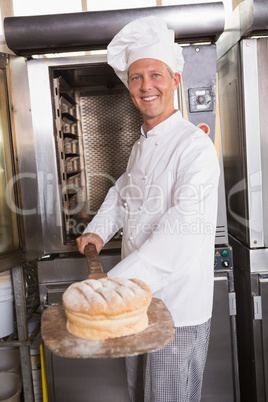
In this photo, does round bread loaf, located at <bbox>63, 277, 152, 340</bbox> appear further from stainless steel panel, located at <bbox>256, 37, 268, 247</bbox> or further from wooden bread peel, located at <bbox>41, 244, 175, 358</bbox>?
stainless steel panel, located at <bbox>256, 37, 268, 247</bbox>

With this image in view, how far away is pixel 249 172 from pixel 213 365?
0.97 m

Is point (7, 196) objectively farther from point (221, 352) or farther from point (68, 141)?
point (221, 352)

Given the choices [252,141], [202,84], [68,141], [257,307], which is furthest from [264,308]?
[68,141]

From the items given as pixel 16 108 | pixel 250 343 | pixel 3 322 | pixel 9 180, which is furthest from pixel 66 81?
pixel 250 343

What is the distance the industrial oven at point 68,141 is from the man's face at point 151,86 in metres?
0.37

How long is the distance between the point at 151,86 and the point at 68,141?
0.81 meters

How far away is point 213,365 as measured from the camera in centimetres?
189

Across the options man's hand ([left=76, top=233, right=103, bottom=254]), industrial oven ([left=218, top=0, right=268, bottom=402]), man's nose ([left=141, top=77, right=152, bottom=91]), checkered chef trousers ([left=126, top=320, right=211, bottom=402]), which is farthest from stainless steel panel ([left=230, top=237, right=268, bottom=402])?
man's nose ([left=141, top=77, right=152, bottom=91])

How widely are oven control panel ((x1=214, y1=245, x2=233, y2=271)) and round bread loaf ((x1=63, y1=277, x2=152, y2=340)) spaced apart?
1.01m

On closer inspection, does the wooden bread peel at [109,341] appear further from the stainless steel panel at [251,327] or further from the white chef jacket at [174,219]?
the stainless steel panel at [251,327]

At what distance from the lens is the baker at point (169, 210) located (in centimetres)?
116

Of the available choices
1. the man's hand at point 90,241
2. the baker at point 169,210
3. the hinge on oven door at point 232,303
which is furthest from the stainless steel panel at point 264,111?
the man's hand at point 90,241

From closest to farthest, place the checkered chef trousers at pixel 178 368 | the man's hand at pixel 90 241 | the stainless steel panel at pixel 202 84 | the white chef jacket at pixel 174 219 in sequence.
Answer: the white chef jacket at pixel 174 219 → the checkered chef trousers at pixel 178 368 → the man's hand at pixel 90 241 → the stainless steel panel at pixel 202 84

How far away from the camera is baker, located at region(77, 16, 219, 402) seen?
1.16m
